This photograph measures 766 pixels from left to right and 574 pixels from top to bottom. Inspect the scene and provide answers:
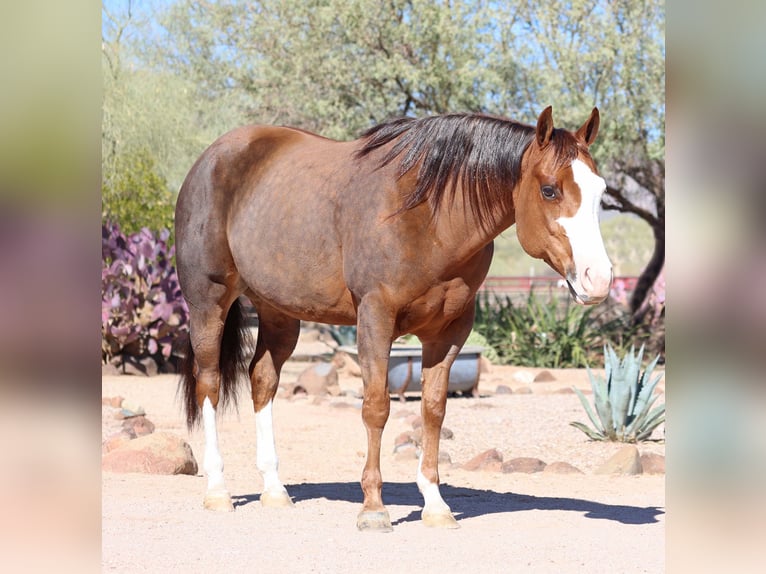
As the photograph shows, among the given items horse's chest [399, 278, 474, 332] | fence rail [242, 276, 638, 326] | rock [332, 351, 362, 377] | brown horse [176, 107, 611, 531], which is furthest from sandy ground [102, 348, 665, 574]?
rock [332, 351, 362, 377]

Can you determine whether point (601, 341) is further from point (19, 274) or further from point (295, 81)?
point (19, 274)

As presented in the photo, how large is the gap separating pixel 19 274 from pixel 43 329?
0.08 m

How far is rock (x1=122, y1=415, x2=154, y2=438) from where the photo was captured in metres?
8.97

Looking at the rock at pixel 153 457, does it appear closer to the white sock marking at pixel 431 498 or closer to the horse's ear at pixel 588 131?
the white sock marking at pixel 431 498

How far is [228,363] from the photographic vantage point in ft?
21.3

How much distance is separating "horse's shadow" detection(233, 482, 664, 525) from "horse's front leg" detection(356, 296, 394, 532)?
344 mm

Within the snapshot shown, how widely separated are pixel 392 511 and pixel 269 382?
3.58 feet

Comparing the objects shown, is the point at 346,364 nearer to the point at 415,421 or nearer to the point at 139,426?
the point at 415,421

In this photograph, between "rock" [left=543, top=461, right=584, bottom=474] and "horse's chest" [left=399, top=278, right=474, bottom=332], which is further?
"rock" [left=543, top=461, right=584, bottom=474]

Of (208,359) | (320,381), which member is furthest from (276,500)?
(320,381)

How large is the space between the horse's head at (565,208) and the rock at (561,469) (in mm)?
3295

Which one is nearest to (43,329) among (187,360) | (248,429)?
(187,360)

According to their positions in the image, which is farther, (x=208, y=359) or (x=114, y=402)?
(x=114, y=402)

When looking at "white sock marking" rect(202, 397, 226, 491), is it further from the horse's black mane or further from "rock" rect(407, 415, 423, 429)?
"rock" rect(407, 415, 423, 429)
